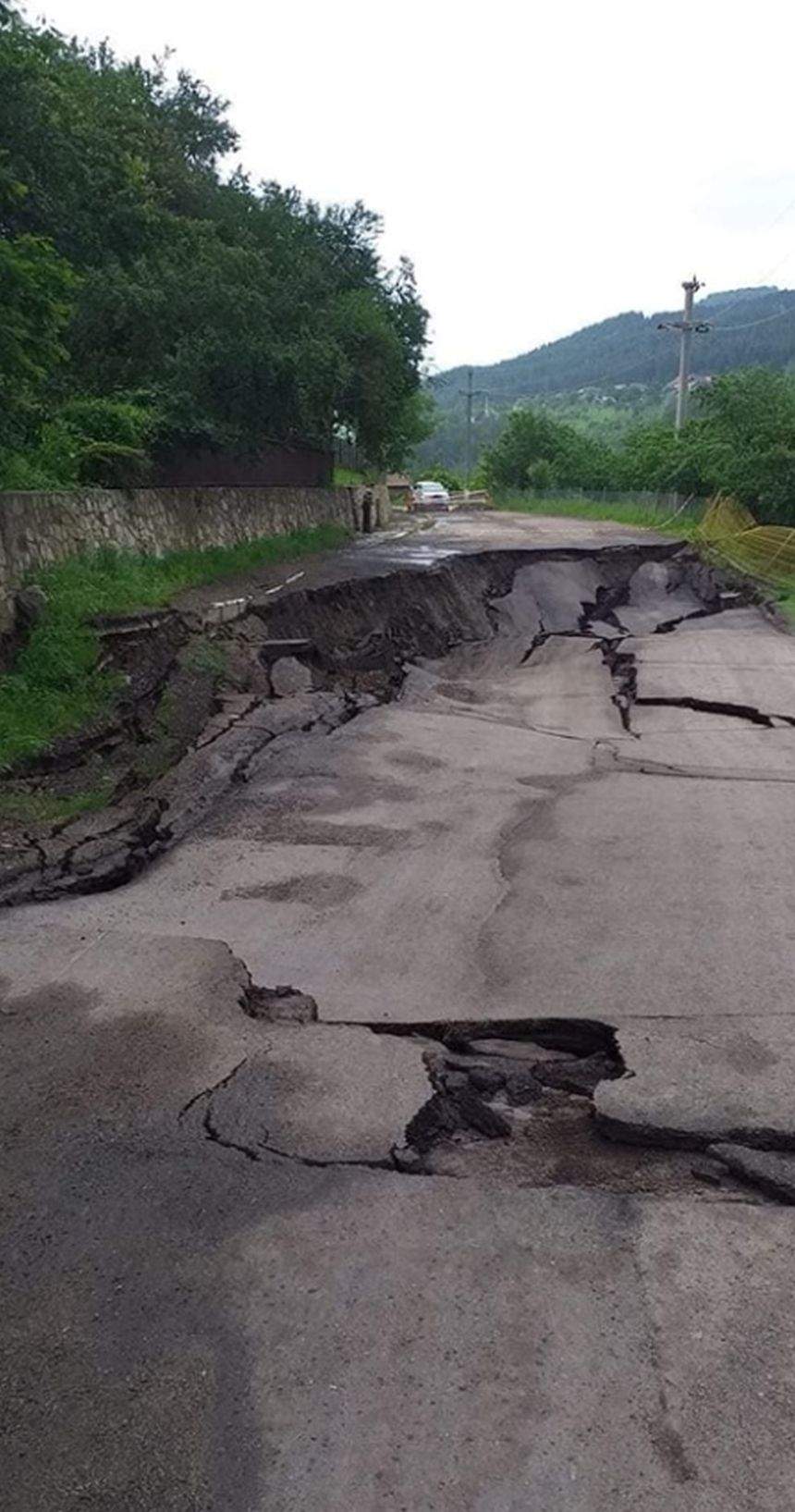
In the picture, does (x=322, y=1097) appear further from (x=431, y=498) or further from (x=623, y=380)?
(x=623, y=380)

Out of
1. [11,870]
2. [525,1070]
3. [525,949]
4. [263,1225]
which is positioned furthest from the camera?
[11,870]

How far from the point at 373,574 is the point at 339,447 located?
20.4m

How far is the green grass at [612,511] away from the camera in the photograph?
3025cm

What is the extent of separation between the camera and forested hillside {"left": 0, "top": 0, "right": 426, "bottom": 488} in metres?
11.7

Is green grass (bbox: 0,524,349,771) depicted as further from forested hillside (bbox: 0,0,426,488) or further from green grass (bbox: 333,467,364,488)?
green grass (bbox: 333,467,364,488)

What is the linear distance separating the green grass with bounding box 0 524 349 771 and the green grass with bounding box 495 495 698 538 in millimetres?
17330

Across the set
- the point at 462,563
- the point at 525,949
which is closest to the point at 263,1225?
the point at 525,949

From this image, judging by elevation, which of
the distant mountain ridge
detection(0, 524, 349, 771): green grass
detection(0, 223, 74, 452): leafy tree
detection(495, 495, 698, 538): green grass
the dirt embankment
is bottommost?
detection(495, 495, 698, 538): green grass

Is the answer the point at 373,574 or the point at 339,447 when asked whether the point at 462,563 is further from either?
the point at 339,447

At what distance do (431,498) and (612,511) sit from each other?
39.6 ft

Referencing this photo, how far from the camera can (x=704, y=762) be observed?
10.0 meters

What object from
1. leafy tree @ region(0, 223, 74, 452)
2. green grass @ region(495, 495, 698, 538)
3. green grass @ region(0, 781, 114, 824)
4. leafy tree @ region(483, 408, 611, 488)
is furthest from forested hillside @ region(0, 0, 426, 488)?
leafy tree @ region(483, 408, 611, 488)

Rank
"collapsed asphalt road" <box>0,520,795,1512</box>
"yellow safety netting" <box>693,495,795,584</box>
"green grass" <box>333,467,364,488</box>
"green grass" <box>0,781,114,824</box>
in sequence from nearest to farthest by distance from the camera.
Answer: "collapsed asphalt road" <box>0,520,795,1512</box> → "green grass" <box>0,781,114,824</box> → "yellow safety netting" <box>693,495,795,584</box> → "green grass" <box>333,467,364,488</box>

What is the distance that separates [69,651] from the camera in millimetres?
10414
